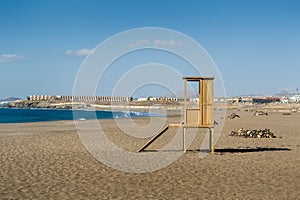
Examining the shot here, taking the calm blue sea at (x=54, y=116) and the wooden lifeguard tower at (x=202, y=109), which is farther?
the calm blue sea at (x=54, y=116)

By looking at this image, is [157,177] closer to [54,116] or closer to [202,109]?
[202,109]

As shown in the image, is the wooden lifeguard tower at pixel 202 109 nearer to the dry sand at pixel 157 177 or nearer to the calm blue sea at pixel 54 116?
the dry sand at pixel 157 177

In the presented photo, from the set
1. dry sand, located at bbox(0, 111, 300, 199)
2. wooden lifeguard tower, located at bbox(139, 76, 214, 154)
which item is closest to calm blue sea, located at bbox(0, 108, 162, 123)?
wooden lifeguard tower, located at bbox(139, 76, 214, 154)

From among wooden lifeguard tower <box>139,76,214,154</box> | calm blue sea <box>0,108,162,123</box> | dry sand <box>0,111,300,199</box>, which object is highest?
wooden lifeguard tower <box>139,76,214,154</box>

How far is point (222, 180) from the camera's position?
31.8ft

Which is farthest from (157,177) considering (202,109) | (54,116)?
(54,116)

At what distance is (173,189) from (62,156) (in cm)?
623

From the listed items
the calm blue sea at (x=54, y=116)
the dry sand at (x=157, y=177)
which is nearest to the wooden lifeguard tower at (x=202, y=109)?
the dry sand at (x=157, y=177)

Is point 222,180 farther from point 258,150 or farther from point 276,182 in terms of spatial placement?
point 258,150

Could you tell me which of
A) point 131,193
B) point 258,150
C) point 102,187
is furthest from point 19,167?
point 258,150

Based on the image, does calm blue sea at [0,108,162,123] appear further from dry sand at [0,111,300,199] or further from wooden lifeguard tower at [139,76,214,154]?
dry sand at [0,111,300,199]

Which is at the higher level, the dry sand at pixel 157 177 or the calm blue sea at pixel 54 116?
the dry sand at pixel 157 177

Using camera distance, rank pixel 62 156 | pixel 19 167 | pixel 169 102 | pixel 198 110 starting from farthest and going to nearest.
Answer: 1. pixel 169 102
2. pixel 198 110
3. pixel 62 156
4. pixel 19 167

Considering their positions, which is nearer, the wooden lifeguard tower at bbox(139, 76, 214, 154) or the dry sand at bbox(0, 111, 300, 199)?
the dry sand at bbox(0, 111, 300, 199)
